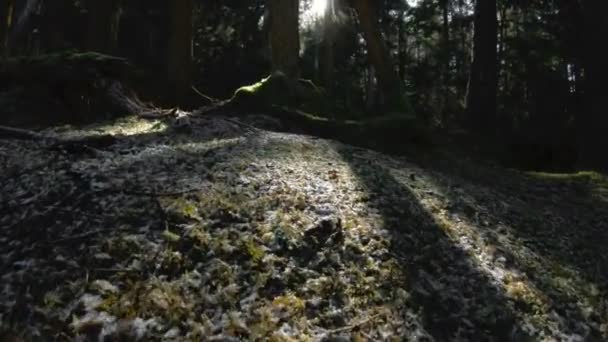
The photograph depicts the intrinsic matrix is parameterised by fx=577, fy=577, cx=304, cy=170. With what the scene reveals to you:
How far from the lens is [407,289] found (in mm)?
4145

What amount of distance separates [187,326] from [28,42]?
1561 cm

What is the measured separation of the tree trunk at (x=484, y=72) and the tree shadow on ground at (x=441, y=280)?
1002cm

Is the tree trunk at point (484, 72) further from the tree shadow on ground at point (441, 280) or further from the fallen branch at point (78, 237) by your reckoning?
the fallen branch at point (78, 237)

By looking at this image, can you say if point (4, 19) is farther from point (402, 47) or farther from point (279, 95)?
point (402, 47)

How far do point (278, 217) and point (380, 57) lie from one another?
7.21 metres

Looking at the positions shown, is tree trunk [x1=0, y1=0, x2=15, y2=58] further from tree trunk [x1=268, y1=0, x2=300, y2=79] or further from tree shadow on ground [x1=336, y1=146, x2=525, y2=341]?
tree shadow on ground [x1=336, y1=146, x2=525, y2=341]

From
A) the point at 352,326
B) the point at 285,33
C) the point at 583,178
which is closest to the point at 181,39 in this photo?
the point at 285,33

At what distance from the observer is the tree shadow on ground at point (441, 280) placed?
13.0 ft

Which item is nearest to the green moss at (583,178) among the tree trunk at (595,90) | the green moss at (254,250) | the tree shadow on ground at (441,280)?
the tree trunk at (595,90)

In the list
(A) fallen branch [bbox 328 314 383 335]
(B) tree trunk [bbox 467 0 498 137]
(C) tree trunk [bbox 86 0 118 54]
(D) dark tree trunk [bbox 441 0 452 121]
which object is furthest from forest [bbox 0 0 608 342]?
(D) dark tree trunk [bbox 441 0 452 121]

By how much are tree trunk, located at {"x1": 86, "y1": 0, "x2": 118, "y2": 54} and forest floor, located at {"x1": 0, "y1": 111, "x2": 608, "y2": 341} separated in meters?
8.98

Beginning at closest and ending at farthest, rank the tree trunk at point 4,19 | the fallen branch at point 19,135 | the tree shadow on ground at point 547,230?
the tree shadow on ground at point 547,230
the fallen branch at point 19,135
the tree trunk at point 4,19

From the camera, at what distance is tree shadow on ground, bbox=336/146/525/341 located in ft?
13.0

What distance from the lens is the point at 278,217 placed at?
4.74 m
